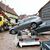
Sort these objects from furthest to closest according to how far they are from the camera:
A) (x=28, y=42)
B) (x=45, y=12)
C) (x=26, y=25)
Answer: (x=45, y=12), (x=26, y=25), (x=28, y=42)

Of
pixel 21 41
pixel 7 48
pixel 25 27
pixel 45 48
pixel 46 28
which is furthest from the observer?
pixel 25 27

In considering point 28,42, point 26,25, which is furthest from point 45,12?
point 28,42

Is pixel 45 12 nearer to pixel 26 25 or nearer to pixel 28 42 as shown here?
pixel 26 25

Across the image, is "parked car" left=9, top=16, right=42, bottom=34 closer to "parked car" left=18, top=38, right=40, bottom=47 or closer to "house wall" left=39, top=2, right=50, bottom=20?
"parked car" left=18, top=38, right=40, bottom=47

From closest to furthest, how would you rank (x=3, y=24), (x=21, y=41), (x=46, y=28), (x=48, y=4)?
(x=21, y=41) < (x=46, y=28) < (x=3, y=24) < (x=48, y=4)

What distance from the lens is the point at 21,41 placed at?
1520cm

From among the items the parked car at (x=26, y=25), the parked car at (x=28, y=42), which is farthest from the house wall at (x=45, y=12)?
the parked car at (x=28, y=42)

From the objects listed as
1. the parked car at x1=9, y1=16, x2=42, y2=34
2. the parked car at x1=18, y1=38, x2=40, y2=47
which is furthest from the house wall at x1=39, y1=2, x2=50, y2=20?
the parked car at x1=18, y1=38, x2=40, y2=47

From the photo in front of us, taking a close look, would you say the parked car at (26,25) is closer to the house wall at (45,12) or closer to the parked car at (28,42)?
the parked car at (28,42)

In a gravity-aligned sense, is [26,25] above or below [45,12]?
below

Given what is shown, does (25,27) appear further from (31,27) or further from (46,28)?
(46,28)

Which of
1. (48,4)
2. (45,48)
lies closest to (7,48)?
(45,48)

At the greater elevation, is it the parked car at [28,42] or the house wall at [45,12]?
the house wall at [45,12]

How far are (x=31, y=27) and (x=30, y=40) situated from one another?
933cm
